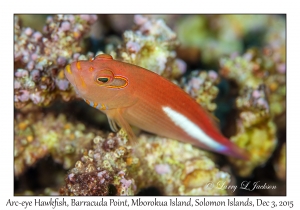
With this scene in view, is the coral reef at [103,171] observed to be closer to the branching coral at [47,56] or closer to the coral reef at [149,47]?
the branching coral at [47,56]

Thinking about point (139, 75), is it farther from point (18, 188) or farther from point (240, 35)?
point (240, 35)

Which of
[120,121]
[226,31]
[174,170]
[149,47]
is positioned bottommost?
[174,170]

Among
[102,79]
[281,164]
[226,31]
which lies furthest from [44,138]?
[226,31]

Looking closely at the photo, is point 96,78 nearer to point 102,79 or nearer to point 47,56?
point 102,79

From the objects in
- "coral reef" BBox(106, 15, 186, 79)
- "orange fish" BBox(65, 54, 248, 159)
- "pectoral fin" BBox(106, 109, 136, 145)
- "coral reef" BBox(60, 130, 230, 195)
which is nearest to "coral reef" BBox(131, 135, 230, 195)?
"coral reef" BBox(60, 130, 230, 195)

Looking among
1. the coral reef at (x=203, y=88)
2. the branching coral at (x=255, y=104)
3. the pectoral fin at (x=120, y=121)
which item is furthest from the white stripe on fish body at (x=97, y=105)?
the branching coral at (x=255, y=104)

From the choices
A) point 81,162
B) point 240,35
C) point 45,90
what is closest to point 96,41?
point 45,90
